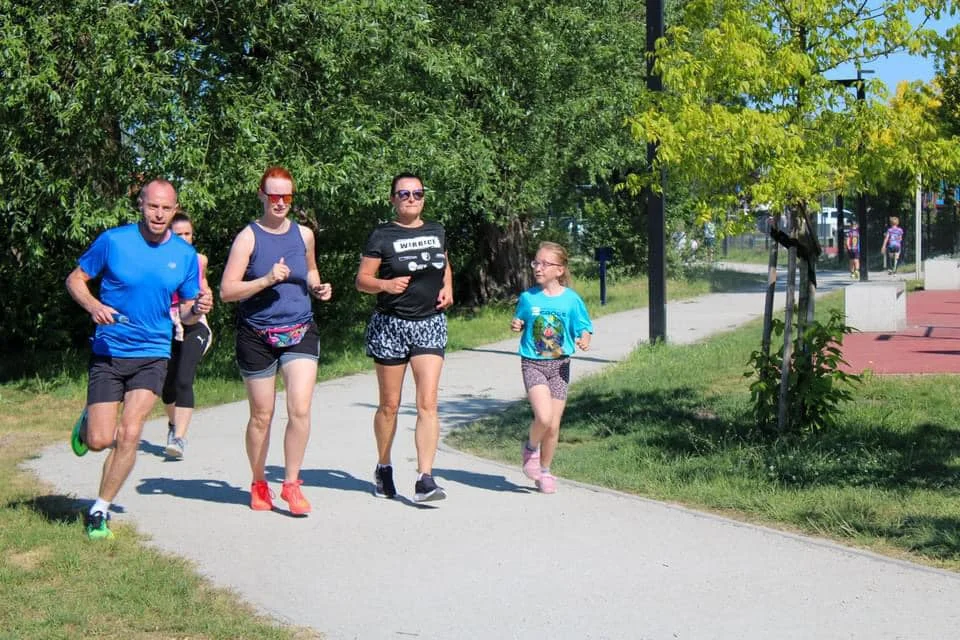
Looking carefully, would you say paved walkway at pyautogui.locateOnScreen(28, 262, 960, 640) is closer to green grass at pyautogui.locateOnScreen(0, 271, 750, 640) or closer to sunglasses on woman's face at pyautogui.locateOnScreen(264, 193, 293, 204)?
green grass at pyautogui.locateOnScreen(0, 271, 750, 640)

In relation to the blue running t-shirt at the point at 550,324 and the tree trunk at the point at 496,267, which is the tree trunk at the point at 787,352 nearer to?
the blue running t-shirt at the point at 550,324

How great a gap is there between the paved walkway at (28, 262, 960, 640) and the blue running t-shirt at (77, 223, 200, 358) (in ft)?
3.38

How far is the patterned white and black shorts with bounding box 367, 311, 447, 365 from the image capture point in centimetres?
701

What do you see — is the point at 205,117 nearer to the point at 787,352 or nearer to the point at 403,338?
the point at 403,338

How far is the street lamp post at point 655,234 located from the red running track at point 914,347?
2.12 meters

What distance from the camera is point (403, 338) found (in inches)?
276

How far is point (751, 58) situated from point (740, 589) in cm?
382

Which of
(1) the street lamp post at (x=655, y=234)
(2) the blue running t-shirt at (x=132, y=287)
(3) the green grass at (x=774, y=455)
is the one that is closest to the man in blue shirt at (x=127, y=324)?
(2) the blue running t-shirt at (x=132, y=287)

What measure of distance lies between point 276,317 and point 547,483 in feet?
6.44

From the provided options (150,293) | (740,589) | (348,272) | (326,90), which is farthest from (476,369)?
(740,589)

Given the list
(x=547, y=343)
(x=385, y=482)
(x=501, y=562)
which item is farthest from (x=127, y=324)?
(x=547, y=343)

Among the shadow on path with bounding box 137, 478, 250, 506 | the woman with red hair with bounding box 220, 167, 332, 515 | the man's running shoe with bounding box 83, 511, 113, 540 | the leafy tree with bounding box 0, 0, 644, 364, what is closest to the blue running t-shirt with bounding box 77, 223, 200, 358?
the woman with red hair with bounding box 220, 167, 332, 515

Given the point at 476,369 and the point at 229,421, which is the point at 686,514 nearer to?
the point at 229,421

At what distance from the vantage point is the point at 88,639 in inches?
187
